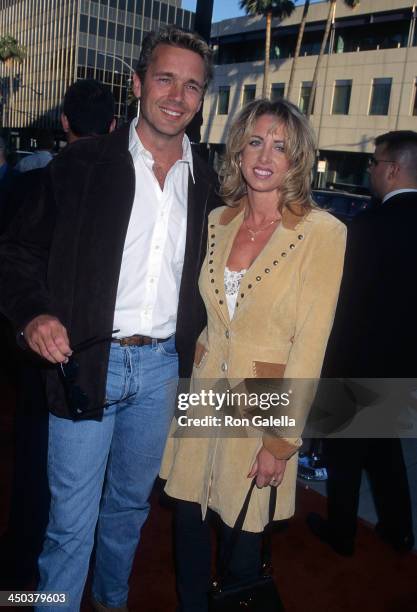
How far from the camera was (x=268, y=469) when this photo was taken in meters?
2.03

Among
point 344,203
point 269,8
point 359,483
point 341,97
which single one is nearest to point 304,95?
point 341,97

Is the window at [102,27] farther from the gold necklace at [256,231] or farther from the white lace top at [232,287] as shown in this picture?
the white lace top at [232,287]

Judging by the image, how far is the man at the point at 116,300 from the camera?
6.46 ft

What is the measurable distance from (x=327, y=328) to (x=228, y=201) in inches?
29.4

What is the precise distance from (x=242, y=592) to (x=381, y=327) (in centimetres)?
141

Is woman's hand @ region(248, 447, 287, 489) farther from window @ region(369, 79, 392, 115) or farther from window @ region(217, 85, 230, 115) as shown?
window @ region(217, 85, 230, 115)

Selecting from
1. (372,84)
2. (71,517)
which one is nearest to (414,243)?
(71,517)

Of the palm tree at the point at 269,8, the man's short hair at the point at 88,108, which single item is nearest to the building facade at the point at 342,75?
the palm tree at the point at 269,8

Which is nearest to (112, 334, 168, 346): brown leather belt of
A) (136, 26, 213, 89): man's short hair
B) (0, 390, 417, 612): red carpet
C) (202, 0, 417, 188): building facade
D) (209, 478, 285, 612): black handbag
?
(209, 478, 285, 612): black handbag

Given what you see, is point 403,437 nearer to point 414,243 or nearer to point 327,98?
point 414,243

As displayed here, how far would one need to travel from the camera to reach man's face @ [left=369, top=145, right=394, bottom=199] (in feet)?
10.1

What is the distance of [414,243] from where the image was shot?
8.81ft

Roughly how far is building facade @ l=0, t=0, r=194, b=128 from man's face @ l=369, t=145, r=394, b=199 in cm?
4520

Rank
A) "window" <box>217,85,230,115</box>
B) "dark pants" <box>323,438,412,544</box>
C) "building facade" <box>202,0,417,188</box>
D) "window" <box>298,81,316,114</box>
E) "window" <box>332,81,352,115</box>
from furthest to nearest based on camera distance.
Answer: "window" <box>217,85,230,115</box> → "window" <box>298,81,316,114</box> → "window" <box>332,81,352,115</box> → "building facade" <box>202,0,417,188</box> → "dark pants" <box>323,438,412,544</box>
